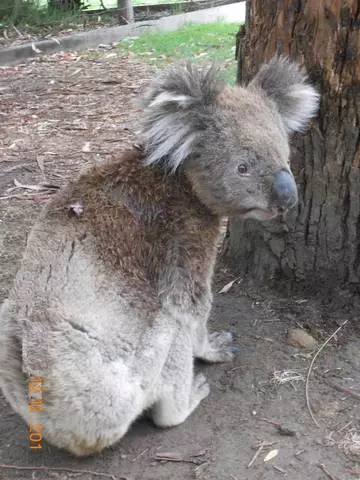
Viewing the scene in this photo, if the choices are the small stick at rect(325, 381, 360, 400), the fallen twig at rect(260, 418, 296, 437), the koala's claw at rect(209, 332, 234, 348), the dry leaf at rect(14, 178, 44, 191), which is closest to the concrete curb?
the dry leaf at rect(14, 178, 44, 191)

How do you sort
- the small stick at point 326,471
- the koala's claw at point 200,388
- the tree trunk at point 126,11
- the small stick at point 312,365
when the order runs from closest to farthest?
1. the small stick at point 326,471
2. the small stick at point 312,365
3. the koala's claw at point 200,388
4. the tree trunk at point 126,11

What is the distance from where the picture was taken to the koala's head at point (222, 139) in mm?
2715

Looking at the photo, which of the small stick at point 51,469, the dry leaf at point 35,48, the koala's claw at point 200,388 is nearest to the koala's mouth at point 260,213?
the koala's claw at point 200,388

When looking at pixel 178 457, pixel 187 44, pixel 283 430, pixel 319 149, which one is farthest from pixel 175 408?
pixel 187 44

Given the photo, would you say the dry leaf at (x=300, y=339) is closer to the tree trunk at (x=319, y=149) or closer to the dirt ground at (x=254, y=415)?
the dirt ground at (x=254, y=415)

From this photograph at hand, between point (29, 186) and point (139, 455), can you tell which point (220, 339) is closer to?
point (139, 455)

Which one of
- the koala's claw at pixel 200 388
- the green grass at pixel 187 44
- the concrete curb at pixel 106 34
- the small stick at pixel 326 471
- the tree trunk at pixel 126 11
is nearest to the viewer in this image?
the small stick at pixel 326 471

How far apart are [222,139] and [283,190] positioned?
349 millimetres

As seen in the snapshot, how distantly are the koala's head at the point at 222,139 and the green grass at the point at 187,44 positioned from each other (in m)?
5.17

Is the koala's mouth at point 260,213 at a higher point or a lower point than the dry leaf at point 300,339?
higher

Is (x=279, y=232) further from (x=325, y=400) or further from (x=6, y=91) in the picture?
(x=6, y=91)

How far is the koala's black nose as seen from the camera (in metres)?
2.68

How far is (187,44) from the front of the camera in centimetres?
935

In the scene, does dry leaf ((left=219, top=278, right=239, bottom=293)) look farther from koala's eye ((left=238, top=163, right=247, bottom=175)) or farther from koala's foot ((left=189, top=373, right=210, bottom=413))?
koala's eye ((left=238, top=163, right=247, bottom=175))
